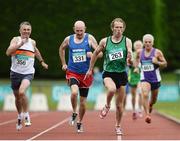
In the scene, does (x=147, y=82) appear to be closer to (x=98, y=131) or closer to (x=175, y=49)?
(x=98, y=131)

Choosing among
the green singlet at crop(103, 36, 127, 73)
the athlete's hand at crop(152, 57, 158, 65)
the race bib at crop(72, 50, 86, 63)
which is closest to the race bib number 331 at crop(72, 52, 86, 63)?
the race bib at crop(72, 50, 86, 63)

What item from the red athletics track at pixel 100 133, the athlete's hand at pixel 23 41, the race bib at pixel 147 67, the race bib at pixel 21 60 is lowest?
the red athletics track at pixel 100 133

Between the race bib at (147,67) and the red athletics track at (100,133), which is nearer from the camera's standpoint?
the red athletics track at (100,133)

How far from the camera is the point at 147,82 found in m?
20.1

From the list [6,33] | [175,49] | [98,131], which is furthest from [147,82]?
[175,49]

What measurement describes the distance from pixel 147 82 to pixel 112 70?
351 centimetres

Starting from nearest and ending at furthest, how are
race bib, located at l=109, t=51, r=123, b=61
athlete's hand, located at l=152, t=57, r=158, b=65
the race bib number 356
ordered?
race bib, located at l=109, t=51, r=123, b=61, athlete's hand, located at l=152, t=57, r=158, b=65, the race bib number 356

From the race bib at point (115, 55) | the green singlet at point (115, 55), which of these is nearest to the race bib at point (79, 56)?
the green singlet at point (115, 55)

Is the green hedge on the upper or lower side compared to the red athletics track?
upper

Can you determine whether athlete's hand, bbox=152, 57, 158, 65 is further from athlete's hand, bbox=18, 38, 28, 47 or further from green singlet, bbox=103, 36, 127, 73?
athlete's hand, bbox=18, 38, 28, 47

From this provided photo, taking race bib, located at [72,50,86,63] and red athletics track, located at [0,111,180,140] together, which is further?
race bib, located at [72,50,86,63]

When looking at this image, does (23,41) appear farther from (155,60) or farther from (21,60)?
(155,60)

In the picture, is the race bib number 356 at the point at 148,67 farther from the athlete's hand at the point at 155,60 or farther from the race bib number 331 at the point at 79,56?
the race bib number 331 at the point at 79,56

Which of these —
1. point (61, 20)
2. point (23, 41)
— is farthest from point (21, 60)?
point (61, 20)
